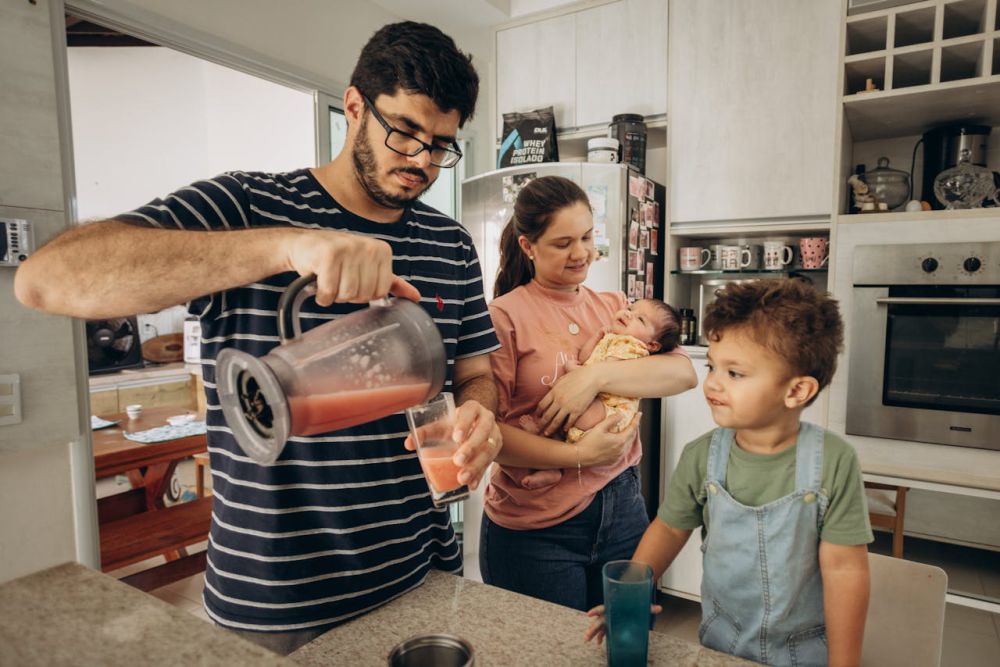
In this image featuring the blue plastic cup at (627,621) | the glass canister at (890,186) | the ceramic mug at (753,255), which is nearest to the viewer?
the blue plastic cup at (627,621)

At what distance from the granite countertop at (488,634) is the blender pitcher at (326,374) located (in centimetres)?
33

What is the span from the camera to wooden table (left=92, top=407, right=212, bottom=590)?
2.76 meters

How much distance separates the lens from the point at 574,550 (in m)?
1.43

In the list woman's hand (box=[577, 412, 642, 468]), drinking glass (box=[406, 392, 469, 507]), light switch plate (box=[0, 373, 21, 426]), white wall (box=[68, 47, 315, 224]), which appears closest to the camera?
drinking glass (box=[406, 392, 469, 507])

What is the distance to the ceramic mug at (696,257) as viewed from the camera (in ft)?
9.32

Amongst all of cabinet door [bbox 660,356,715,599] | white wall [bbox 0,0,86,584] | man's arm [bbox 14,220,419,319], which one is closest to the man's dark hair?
man's arm [bbox 14,220,419,319]

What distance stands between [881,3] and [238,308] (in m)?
2.54

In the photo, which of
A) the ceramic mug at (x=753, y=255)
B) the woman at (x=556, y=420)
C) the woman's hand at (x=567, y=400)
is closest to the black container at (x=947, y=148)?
the ceramic mug at (x=753, y=255)

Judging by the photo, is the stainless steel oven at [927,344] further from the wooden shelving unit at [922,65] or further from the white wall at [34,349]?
the white wall at [34,349]

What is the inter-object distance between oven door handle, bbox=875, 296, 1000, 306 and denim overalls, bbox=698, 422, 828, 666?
144 cm

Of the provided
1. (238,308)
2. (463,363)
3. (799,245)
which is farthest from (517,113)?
(238,308)

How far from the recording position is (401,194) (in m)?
1.12

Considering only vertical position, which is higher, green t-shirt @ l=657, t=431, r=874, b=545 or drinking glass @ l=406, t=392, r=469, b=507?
drinking glass @ l=406, t=392, r=469, b=507

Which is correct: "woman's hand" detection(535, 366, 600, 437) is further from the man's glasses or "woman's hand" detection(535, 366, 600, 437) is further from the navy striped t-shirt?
the man's glasses
